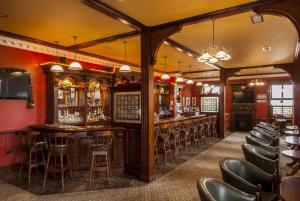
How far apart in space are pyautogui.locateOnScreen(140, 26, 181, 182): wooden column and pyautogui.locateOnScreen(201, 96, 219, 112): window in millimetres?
9429

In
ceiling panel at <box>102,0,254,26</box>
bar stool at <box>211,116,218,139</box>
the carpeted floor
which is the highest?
ceiling panel at <box>102,0,254,26</box>

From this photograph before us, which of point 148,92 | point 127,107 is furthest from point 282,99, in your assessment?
point 148,92

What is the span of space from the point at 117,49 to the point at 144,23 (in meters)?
2.60

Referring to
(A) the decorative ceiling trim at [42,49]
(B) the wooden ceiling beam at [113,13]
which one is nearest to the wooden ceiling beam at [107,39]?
(A) the decorative ceiling trim at [42,49]

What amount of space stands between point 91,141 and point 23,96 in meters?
2.32

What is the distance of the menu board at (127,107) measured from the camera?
5.15 m

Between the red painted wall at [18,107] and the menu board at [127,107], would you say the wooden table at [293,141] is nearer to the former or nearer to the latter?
the menu board at [127,107]

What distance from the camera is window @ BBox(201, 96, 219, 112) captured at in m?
13.5

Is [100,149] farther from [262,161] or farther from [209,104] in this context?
[209,104]

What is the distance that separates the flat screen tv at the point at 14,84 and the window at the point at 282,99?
38.7 feet

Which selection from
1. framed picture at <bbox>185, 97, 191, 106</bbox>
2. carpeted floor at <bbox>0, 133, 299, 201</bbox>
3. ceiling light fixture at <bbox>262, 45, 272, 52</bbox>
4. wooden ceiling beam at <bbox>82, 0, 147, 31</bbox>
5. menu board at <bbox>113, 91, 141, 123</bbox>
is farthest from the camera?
framed picture at <bbox>185, 97, 191, 106</bbox>

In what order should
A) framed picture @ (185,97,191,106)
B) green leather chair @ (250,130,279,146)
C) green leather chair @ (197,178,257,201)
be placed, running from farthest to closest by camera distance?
framed picture @ (185,97,191,106) → green leather chair @ (250,130,279,146) → green leather chair @ (197,178,257,201)

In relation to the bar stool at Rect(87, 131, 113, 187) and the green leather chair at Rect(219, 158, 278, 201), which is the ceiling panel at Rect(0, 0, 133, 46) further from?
the green leather chair at Rect(219, 158, 278, 201)

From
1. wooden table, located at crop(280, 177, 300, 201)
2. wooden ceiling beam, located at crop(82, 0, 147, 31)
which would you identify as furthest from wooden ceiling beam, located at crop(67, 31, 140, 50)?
wooden table, located at crop(280, 177, 300, 201)
